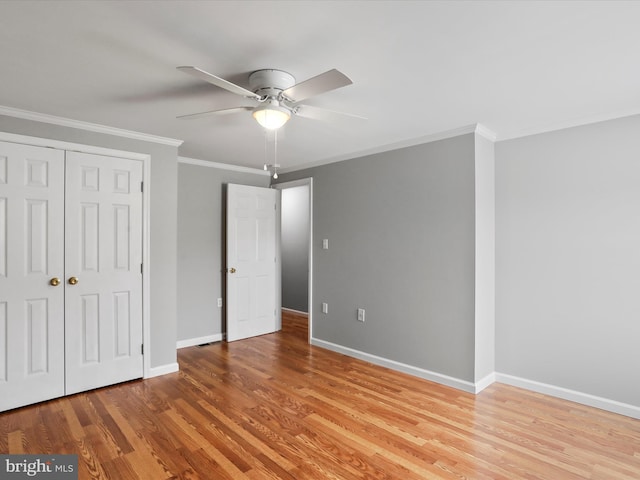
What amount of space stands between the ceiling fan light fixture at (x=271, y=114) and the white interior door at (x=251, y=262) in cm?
260

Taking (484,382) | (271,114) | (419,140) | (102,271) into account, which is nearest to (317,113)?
(271,114)

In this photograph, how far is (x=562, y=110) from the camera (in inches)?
108

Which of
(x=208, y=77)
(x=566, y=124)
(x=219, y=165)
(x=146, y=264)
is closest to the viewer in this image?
(x=208, y=77)

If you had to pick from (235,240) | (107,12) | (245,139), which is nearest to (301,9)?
(107,12)

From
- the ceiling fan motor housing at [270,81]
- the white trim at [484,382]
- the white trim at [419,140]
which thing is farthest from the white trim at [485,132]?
the white trim at [484,382]

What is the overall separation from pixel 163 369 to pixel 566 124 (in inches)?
170

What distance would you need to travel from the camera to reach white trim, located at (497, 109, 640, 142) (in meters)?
2.78

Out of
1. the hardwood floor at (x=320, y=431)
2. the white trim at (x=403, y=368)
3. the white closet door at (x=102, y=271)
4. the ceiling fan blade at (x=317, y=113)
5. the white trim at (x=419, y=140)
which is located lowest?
the hardwood floor at (x=320, y=431)

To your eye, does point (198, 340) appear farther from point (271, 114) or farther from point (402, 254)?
point (271, 114)

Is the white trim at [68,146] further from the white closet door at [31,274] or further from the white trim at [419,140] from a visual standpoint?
the white trim at [419,140]

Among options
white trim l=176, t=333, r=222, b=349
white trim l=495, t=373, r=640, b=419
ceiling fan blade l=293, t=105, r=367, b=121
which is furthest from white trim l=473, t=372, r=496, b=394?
white trim l=176, t=333, r=222, b=349

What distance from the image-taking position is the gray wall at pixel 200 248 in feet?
14.5

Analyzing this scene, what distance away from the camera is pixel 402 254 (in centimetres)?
373

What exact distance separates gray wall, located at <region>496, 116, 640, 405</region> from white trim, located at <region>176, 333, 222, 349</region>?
332 cm
